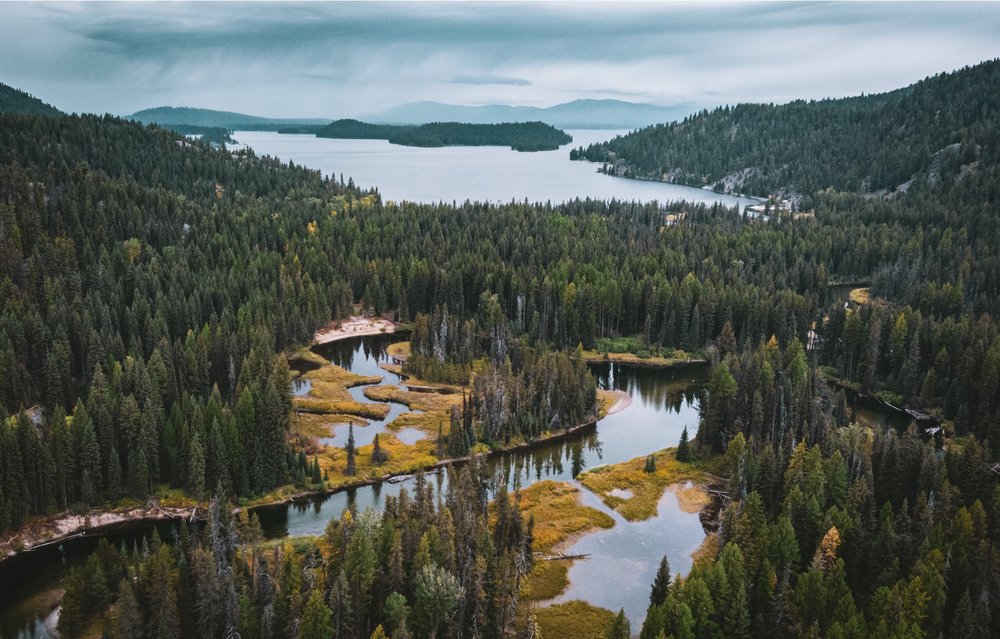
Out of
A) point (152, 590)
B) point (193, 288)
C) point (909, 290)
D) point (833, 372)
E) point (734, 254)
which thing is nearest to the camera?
point (152, 590)

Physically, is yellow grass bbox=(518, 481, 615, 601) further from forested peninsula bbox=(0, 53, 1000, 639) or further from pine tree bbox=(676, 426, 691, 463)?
pine tree bbox=(676, 426, 691, 463)

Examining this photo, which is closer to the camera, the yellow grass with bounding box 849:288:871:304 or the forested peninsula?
the forested peninsula

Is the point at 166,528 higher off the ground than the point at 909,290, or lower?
lower

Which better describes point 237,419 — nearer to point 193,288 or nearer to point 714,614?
point 714,614

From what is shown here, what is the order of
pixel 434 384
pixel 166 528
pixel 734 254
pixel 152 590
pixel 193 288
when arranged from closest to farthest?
1. pixel 152 590
2. pixel 166 528
3. pixel 434 384
4. pixel 193 288
5. pixel 734 254

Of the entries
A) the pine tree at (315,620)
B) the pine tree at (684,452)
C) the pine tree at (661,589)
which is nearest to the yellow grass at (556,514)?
the pine tree at (661,589)

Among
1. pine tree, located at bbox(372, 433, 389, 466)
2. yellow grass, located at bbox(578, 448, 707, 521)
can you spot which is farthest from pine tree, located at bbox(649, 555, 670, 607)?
pine tree, located at bbox(372, 433, 389, 466)

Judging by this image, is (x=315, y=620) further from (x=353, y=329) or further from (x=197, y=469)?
(x=353, y=329)

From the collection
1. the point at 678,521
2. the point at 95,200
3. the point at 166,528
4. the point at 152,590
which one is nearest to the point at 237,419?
the point at 166,528
